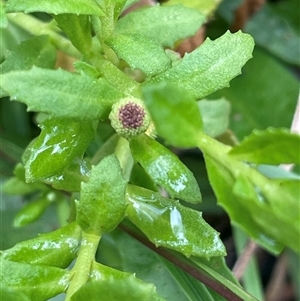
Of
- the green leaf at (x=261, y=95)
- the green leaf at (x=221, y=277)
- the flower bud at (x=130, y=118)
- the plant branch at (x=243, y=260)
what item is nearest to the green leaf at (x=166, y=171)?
the flower bud at (x=130, y=118)

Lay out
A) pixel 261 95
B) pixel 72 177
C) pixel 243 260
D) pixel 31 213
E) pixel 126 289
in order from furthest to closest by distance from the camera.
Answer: pixel 261 95
pixel 243 260
pixel 31 213
pixel 72 177
pixel 126 289

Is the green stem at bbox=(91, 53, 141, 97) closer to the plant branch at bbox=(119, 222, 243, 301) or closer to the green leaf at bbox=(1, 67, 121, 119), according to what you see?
the green leaf at bbox=(1, 67, 121, 119)

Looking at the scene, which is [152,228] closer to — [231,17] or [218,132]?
[218,132]

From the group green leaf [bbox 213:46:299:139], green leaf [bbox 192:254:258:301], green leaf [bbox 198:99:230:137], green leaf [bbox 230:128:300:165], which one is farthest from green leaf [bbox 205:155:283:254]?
green leaf [bbox 213:46:299:139]

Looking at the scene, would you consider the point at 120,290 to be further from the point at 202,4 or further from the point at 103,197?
the point at 202,4

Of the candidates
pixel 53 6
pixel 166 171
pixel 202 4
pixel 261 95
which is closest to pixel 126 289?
pixel 166 171
